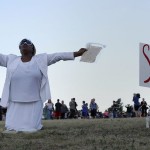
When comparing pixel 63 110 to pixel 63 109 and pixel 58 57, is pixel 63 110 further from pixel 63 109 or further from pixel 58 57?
pixel 58 57

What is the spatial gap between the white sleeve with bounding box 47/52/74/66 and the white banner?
8.85 ft

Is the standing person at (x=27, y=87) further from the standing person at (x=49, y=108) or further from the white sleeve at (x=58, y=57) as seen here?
the standing person at (x=49, y=108)

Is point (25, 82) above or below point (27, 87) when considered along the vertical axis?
above

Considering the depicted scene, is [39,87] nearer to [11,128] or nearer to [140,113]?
[11,128]

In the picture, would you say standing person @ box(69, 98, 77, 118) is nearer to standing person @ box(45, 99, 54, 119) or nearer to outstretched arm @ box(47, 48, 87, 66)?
standing person @ box(45, 99, 54, 119)

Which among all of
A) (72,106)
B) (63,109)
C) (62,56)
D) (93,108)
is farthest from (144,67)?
(63,109)

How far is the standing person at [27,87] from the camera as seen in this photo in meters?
10.1

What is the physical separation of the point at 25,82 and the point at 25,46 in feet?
2.58

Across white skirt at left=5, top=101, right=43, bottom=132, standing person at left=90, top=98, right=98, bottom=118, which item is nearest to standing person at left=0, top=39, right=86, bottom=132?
white skirt at left=5, top=101, right=43, bottom=132

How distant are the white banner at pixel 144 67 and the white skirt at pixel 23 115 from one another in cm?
312

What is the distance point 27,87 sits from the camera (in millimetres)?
10039

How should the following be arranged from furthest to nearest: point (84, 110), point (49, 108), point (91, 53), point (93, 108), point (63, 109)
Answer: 1. point (84, 110)
2. point (63, 109)
3. point (93, 108)
4. point (49, 108)
5. point (91, 53)

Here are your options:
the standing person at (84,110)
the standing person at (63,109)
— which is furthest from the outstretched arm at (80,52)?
the standing person at (84,110)

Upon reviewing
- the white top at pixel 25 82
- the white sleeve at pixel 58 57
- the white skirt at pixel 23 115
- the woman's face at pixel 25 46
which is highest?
the woman's face at pixel 25 46
